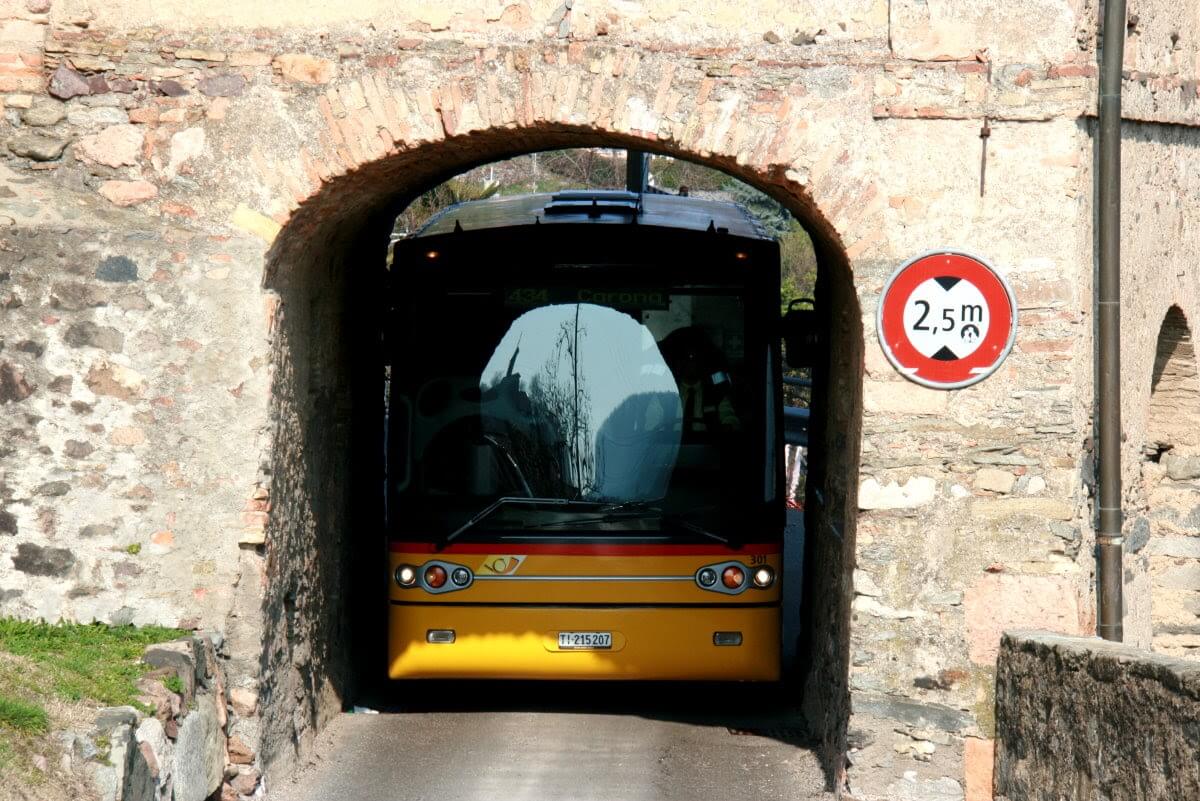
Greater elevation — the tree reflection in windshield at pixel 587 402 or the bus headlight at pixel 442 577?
the tree reflection in windshield at pixel 587 402

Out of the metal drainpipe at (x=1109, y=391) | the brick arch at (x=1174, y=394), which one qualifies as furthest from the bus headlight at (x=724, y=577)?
the brick arch at (x=1174, y=394)

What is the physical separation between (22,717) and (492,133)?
10.3 feet

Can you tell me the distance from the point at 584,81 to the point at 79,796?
3505mm

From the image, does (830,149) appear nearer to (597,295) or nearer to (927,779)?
(597,295)

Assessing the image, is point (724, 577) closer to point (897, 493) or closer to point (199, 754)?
point (897, 493)

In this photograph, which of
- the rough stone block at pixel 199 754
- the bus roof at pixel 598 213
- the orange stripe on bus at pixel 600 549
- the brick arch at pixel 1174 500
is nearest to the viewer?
the rough stone block at pixel 199 754

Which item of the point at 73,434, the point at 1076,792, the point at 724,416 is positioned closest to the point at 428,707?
the point at 724,416

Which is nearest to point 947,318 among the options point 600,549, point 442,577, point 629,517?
point 629,517

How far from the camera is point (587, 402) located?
817 cm

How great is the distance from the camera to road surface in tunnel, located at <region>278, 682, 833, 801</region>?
710 centimetres

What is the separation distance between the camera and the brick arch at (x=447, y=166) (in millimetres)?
6453

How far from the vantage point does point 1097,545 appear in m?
6.61

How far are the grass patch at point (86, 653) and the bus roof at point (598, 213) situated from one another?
10.0 feet

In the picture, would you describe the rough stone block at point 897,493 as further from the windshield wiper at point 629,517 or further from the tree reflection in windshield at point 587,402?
the tree reflection in windshield at point 587,402
